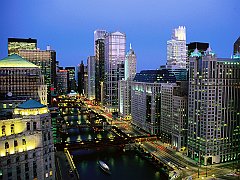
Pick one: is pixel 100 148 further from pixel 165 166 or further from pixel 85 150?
pixel 165 166

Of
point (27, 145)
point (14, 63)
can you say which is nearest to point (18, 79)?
point (14, 63)

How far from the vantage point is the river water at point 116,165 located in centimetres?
12056

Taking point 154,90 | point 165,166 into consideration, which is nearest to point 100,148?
point 165,166

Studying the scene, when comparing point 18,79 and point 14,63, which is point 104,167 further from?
point 14,63

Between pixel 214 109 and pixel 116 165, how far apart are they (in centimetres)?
5627

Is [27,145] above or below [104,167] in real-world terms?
above

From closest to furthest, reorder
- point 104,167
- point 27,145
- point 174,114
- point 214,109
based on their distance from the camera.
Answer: point 27,145 < point 104,167 < point 214,109 < point 174,114

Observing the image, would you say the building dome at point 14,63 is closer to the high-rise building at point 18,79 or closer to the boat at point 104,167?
the high-rise building at point 18,79

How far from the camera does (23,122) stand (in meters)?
83.8

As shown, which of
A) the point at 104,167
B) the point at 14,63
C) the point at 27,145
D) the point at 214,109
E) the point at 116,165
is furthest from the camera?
the point at 116,165

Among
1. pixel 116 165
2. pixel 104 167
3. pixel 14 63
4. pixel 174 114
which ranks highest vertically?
pixel 14 63

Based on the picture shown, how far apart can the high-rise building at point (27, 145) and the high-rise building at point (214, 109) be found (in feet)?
248

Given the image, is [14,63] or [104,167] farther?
[14,63]

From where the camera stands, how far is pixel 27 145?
84000 mm
